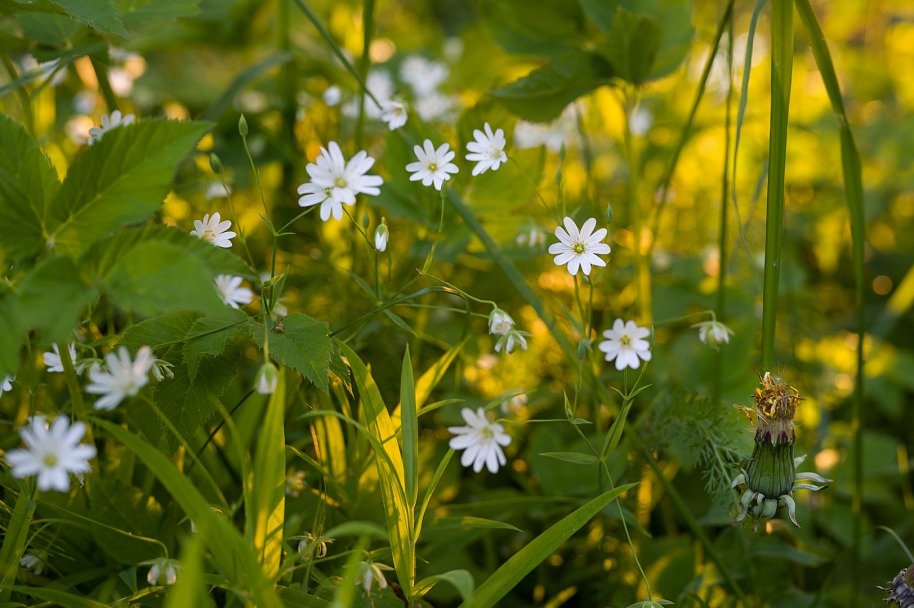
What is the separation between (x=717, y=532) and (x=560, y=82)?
0.72 meters

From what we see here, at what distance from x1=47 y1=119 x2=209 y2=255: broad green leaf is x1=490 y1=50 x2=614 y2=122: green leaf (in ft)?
1.69

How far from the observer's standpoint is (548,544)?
2.36 feet

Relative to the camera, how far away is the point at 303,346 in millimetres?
718

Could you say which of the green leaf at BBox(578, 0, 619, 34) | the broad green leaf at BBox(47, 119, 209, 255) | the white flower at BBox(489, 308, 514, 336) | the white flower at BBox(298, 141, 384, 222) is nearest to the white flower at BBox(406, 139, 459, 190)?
the white flower at BBox(298, 141, 384, 222)

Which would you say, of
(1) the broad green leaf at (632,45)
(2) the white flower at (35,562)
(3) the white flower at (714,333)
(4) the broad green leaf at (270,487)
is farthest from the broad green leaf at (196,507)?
(1) the broad green leaf at (632,45)

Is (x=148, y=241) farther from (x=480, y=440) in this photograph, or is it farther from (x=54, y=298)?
(x=480, y=440)

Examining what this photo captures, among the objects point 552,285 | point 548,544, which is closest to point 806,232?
point 552,285

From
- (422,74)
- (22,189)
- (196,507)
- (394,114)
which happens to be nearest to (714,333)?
(394,114)

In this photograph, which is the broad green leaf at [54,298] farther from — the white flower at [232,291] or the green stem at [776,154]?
the green stem at [776,154]

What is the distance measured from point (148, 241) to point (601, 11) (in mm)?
860

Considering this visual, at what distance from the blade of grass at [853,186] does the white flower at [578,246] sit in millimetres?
328

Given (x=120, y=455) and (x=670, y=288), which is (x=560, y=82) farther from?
(x=120, y=455)

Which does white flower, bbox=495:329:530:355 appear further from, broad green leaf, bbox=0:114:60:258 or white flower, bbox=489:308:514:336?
broad green leaf, bbox=0:114:60:258

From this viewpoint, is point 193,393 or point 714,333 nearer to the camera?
point 193,393
